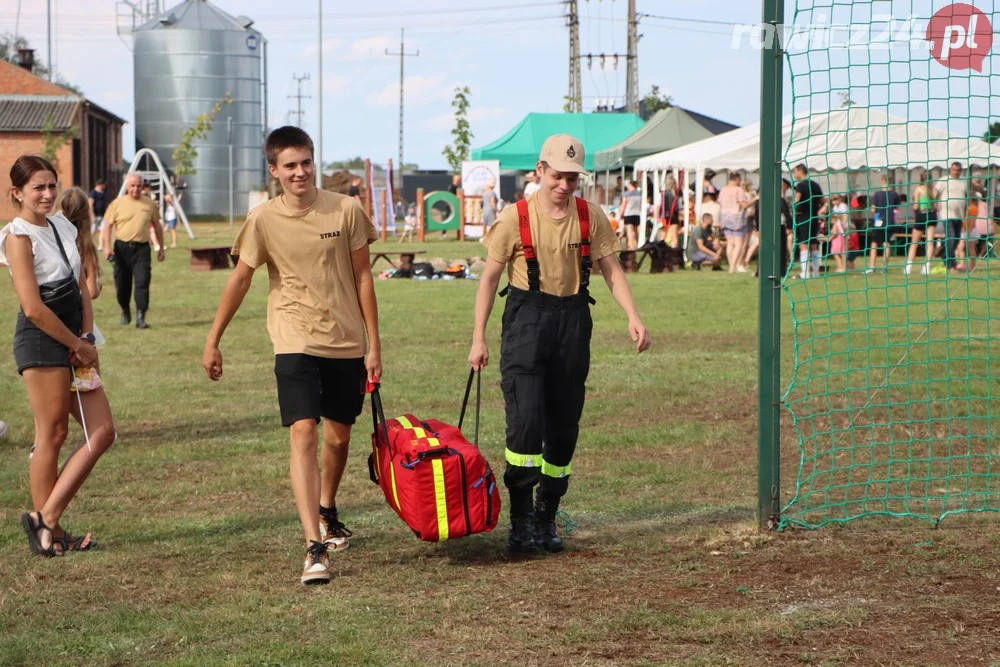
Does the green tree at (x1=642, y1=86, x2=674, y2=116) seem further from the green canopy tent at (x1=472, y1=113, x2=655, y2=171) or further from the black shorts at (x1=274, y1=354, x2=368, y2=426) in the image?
the black shorts at (x1=274, y1=354, x2=368, y2=426)

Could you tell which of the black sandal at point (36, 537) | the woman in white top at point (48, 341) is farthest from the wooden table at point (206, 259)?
the black sandal at point (36, 537)

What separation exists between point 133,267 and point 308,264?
11410mm

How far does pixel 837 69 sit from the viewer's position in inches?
257

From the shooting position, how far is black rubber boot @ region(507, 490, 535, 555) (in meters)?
6.19

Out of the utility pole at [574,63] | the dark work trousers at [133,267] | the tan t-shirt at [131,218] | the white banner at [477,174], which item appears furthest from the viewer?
the utility pole at [574,63]

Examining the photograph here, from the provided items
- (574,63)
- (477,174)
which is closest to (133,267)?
(477,174)

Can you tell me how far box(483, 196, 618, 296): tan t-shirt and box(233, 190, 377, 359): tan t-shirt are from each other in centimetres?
62

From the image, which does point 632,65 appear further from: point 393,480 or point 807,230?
point 393,480

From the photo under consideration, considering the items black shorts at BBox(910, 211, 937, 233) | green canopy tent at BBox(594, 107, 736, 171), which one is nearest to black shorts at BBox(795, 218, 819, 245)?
black shorts at BBox(910, 211, 937, 233)

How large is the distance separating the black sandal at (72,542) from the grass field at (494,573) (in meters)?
0.07

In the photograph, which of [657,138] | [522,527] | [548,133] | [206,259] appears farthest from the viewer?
[548,133]

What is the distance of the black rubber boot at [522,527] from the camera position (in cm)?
619

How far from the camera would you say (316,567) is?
566 centimetres

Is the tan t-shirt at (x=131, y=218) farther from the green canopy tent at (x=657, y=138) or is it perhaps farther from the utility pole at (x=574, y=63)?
the utility pole at (x=574, y=63)
